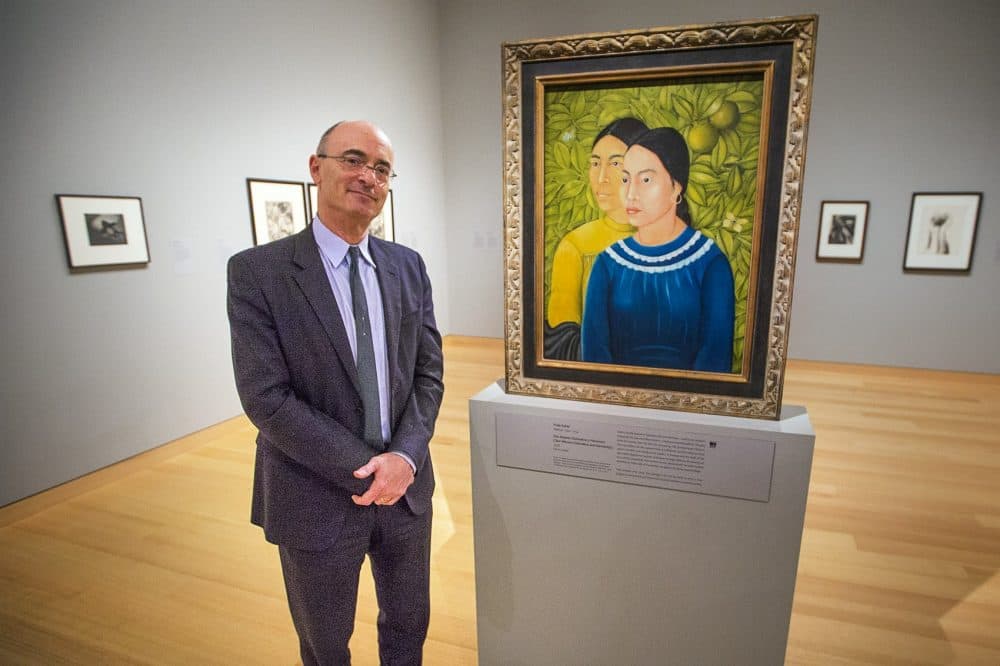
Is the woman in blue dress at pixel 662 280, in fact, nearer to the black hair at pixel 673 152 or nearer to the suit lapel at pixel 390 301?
the black hair at pixel 673 152

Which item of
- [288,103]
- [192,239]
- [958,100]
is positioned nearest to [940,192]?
[958,100]

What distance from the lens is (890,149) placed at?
693 centimetres

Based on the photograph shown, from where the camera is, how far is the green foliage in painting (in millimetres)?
1755

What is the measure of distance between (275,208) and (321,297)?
4.71 meters

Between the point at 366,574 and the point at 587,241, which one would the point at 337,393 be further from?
the point at 366,574

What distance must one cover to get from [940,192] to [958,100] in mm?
1081

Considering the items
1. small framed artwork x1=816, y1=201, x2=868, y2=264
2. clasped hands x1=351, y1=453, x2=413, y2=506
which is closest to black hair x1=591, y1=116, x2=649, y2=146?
clasped hands x1=351, y1=453, x2=413, y2=506

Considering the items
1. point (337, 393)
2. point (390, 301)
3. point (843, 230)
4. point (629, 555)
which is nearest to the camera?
point (337, 393)

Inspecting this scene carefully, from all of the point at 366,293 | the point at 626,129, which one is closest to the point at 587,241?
the point at 626,129

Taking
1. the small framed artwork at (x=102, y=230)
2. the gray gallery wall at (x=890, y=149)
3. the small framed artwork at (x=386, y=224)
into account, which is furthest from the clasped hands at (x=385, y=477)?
the gray gallery wall at (x=890, y=149)

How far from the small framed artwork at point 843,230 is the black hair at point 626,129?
22.0 feet

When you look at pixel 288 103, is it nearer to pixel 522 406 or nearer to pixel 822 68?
pixel 522 406

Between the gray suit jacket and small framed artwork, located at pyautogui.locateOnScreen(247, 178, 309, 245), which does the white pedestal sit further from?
small framed artwork, located at pyautogui.locateOnScreen(247, 178, 309, 245)

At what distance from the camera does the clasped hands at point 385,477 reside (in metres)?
1.77
